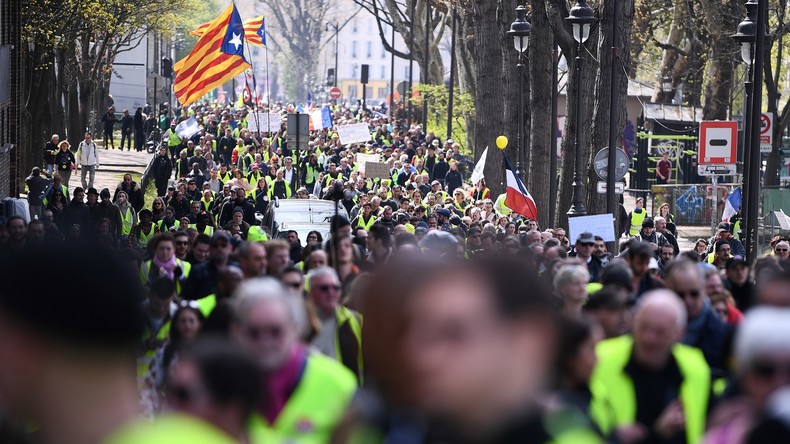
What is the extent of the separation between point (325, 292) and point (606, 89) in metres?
17.9

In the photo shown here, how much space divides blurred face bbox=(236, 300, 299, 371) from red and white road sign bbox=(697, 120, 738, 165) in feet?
57.2

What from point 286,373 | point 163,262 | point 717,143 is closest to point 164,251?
point 163,262

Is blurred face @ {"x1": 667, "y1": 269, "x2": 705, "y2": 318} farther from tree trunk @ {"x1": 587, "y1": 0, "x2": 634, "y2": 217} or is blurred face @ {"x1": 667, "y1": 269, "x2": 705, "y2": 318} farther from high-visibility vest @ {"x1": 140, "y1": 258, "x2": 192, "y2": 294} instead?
tree trunk @ {"x1": 587, "y1": 0, "x2": 634, "y2": 217}

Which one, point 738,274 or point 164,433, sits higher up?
point 164,433

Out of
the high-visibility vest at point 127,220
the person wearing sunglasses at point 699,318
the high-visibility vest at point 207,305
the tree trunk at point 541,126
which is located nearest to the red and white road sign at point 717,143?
the tree trunk at point 541,126

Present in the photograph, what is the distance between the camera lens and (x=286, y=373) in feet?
17.4

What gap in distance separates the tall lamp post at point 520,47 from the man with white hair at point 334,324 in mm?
20483

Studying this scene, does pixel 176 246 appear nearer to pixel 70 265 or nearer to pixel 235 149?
pixel 70 265

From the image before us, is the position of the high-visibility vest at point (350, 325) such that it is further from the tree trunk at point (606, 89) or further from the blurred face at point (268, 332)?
the tree trunk at point (606, 89)

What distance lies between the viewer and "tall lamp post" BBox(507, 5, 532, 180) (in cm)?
2802

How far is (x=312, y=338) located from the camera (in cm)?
715

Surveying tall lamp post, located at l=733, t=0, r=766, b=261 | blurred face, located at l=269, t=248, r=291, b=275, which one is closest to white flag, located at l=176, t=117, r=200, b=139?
tall lamp post, located at l=733, t=0, r=766, b=261

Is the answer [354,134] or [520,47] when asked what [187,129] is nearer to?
[354,134]

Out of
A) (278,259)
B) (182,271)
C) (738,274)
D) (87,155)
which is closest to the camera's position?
(278,259)
